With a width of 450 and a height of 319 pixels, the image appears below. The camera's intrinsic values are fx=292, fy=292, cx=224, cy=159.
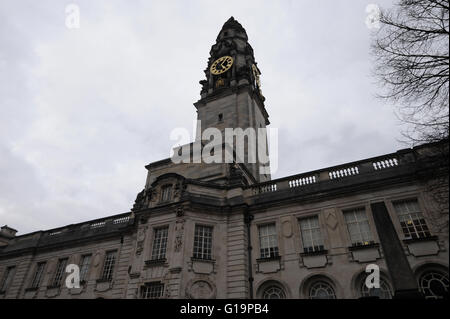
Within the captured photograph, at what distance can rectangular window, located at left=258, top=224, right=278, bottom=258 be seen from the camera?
17.6 m

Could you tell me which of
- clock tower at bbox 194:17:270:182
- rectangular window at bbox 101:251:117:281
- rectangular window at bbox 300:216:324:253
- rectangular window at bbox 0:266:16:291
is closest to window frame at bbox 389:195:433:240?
rectangular window at bbox 300:216:324:253

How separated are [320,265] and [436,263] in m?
5.24

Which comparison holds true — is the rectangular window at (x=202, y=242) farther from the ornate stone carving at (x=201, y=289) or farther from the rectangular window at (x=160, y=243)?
the rectangular window at (x=160, y=243)

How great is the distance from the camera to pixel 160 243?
61.4 ft

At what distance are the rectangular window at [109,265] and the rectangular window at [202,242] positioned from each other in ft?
25.9

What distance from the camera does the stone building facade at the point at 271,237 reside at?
47.3 feet

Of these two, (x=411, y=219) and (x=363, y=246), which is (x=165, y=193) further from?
(x=411, y=219)

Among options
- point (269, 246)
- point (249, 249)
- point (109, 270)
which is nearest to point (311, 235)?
point (269, 246)

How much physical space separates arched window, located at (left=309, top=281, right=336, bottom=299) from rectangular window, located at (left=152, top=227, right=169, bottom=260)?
29.1 ft

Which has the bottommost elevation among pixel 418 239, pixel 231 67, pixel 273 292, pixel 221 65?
pixel 273 292

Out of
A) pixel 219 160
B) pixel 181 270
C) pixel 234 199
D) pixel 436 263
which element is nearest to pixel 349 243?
pixel 436 263

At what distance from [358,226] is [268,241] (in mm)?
5247
